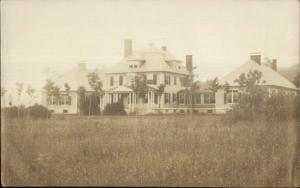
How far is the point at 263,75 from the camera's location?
3.15 meters

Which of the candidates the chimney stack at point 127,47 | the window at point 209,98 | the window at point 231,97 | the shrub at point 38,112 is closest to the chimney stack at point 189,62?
the window at point 209,98

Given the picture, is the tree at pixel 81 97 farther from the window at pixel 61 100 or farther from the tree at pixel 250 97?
the tree at pixel 250 97

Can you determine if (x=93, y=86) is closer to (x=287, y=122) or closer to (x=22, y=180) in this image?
(x=22, y=180)

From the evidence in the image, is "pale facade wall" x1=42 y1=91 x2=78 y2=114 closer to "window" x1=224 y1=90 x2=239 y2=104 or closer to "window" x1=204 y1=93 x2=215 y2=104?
"window" x1=204 y1=93 x2=215 y2=104

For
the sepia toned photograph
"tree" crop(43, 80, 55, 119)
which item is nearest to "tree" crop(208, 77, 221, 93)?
the sepia toned photograph

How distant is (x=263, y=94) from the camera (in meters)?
3.15

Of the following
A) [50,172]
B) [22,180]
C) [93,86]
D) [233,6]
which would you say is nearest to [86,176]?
[50,172]

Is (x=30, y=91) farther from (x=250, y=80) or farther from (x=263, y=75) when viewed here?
(x=263, y=75)

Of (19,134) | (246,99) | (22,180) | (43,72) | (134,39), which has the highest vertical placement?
(134,39)

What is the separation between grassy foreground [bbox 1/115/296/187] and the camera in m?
2.92

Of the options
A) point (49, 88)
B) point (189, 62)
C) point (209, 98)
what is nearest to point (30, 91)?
point (49, 88)

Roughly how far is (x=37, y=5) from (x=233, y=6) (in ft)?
4.84

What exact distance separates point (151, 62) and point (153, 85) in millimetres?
178

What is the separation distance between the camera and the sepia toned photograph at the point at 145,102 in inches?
115
